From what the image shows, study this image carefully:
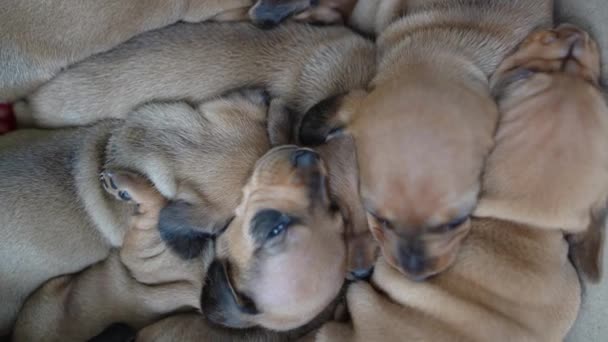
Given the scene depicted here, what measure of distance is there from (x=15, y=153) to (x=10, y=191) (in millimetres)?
163

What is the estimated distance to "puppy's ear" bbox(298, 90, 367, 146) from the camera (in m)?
2.51

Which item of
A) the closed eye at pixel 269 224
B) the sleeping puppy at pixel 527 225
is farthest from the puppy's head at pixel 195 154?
the sleeping puppy at pixel 527 225

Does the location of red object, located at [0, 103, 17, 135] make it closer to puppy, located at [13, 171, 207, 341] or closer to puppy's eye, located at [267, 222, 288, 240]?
puppy, located at [13, 171, 207, 341]

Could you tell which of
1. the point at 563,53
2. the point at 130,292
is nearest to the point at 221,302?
the point at 130,292

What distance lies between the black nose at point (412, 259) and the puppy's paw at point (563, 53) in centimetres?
75

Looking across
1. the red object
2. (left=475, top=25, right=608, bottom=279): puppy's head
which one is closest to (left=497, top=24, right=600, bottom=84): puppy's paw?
(left=475, top=25, right=608, bottom=279): puppy's head

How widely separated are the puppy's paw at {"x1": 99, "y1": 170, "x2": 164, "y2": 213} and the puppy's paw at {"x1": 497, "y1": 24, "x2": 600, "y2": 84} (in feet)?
4.63

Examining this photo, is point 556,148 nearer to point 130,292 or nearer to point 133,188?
point 133,188

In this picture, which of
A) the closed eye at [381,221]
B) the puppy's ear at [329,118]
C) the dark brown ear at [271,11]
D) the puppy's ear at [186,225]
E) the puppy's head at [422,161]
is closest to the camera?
the puppy's head at [422,161]

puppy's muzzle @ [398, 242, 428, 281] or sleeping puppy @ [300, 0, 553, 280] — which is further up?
sleeping puppy @ [300, 0, 553, 280]

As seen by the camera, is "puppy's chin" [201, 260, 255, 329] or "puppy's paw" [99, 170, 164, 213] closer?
"puppy's chin" [201, 260, 255, 329]

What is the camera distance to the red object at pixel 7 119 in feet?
9.87

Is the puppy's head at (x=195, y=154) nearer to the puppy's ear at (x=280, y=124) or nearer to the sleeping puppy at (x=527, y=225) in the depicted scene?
the puppy's ear at (x=280, y=124)

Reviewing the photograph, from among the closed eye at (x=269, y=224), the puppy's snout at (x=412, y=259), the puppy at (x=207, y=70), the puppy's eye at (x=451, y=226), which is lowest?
the puppy's snout at (x=412, y=259)
